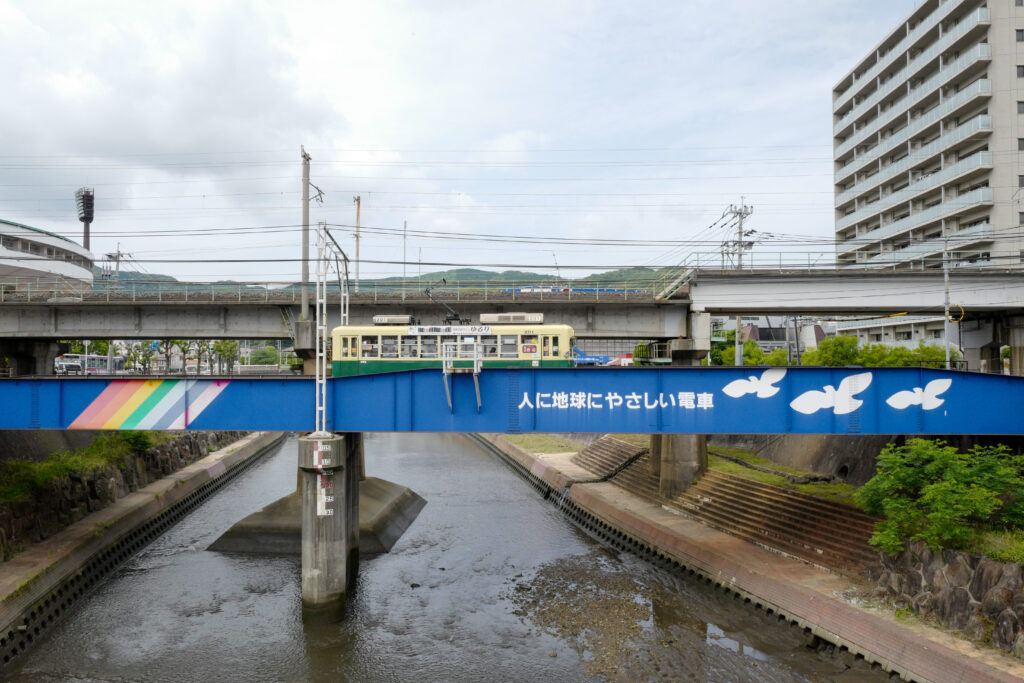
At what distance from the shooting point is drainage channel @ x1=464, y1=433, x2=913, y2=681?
1952 cm

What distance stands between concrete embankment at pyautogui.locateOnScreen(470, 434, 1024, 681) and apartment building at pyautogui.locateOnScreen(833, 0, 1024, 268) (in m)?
30.9

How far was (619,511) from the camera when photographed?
3584 centimetres

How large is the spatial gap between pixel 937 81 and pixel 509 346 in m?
68.3

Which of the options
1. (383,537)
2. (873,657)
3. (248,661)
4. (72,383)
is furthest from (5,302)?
(873,657)

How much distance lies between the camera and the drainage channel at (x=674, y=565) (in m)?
19.5

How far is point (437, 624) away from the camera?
77.2ft

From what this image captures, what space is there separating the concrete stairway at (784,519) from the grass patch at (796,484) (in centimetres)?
51

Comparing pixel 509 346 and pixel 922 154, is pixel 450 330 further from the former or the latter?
pixel 922 154

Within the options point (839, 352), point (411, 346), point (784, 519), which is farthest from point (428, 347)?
point (839, 352)

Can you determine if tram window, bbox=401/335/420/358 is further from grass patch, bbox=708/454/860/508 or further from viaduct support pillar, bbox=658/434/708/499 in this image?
grass patch, bbox=708/454/860/508

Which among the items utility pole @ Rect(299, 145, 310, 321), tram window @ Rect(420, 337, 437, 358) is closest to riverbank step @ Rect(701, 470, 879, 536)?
tram window @ Rect(420, 337, 437, 358)

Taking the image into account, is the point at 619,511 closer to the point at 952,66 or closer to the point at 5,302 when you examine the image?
the point at 5,302

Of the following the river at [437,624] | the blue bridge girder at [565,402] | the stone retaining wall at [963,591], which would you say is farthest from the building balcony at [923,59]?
the river at [437,624]

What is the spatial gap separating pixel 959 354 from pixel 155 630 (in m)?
54.4
